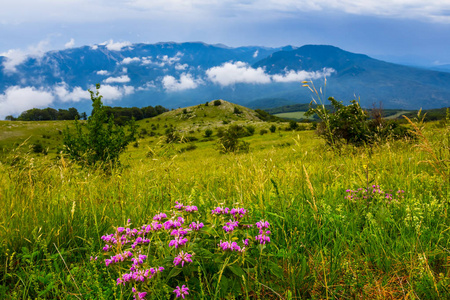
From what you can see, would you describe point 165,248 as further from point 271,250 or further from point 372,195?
point 372,195

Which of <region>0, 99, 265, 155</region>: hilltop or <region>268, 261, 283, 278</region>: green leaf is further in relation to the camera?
<region>0, 99, 265, 155</region>: hilltop

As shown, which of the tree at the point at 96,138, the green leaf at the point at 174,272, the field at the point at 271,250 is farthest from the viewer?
the tree at the point at 96,138

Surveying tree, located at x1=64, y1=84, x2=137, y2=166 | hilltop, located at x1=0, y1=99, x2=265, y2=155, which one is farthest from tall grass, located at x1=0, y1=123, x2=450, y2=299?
hilltop, located at x1=0, y1=99, x2=265, y2=155

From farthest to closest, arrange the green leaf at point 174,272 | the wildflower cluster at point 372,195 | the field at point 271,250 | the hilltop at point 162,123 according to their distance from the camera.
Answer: the hilltop at point 162,123, the wildflower cluster at point 372,195, the field at point 271,250, the green leaf at point 174,272

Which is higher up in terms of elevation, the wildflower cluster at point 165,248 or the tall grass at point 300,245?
the wildflower cluster at point 165,248

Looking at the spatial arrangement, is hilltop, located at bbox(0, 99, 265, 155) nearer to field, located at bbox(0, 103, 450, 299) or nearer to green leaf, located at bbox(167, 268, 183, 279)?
field, located at bbox(0, 103, 450, 299)

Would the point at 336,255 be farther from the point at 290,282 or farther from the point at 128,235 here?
the point at 128,235

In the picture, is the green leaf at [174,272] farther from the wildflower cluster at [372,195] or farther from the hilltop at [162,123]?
the hilltop at [162,123]

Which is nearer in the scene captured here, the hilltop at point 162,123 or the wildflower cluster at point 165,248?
the wildflower cluster at point 165,248

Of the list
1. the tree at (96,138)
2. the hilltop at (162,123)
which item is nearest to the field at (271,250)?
the tree at (96,138)

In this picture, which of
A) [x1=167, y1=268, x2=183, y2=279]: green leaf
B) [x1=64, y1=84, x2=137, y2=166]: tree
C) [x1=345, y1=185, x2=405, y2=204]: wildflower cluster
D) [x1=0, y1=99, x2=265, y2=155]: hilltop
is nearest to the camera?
[x1=167, y1=268, x2=183, y2=279]: green leaf

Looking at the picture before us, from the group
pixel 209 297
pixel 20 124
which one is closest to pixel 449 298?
pixel 209 297

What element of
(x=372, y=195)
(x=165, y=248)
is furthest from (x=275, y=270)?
(x=372, y=195)

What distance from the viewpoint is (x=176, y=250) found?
2260 millimetres
